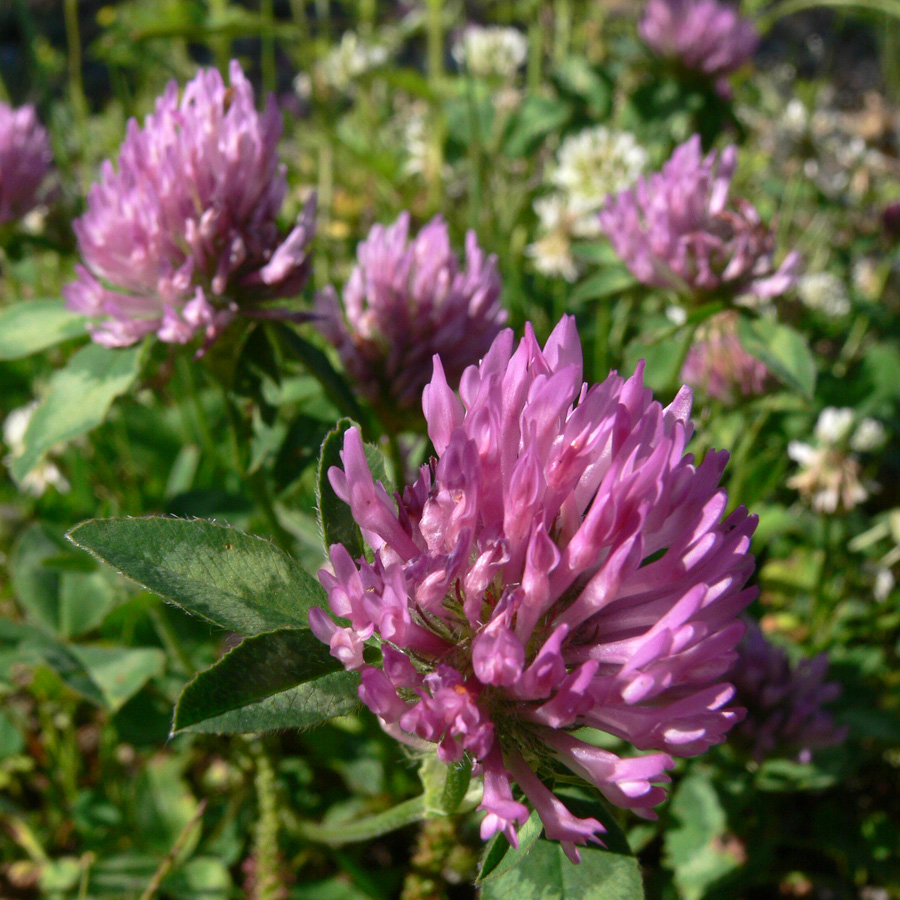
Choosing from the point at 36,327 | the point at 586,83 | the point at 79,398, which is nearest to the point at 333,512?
the point at 79,398

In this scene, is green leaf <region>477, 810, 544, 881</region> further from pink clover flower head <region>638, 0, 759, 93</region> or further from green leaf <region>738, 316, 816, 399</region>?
pink clover flower head <region>638, 0, 759, 93</region>

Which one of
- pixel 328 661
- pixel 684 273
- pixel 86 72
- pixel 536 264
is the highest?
pixel 328 661

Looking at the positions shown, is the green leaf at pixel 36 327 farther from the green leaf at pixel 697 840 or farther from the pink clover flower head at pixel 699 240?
the green leaf at pixel 697 840

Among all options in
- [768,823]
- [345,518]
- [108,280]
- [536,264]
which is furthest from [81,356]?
[536,264]

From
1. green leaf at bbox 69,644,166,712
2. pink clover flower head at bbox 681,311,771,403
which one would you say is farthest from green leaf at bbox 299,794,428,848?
pink clover flower head at bbox 681,311,771,403

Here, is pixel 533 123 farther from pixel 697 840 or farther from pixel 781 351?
pixel 697 840

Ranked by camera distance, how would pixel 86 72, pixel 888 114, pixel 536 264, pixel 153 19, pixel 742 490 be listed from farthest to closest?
1. pixel 86 72
2. pixel 888 114
3. pixel 536 264
4. pixel 153 19
5. pixel 742 490

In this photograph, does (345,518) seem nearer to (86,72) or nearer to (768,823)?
(768,823)
